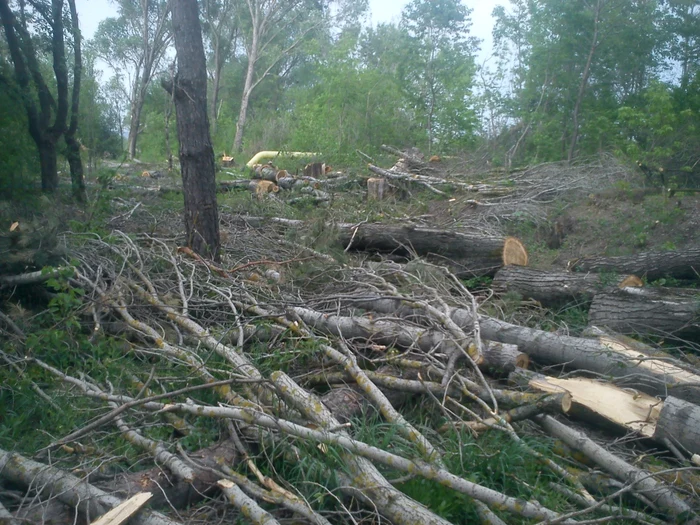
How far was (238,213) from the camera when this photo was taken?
9.03 m

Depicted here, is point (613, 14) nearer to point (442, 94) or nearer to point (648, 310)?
point (442, 94)

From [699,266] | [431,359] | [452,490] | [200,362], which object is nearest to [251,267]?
[200,362]

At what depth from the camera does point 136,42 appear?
2780 cm

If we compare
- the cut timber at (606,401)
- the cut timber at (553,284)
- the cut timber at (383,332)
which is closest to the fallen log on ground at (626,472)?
the cut timber at (606,401)

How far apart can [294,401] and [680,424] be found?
2.22 m

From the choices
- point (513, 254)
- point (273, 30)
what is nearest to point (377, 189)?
point (513, 254)

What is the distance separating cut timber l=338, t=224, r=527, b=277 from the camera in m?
6.81

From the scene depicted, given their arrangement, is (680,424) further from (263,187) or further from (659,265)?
(263,187)

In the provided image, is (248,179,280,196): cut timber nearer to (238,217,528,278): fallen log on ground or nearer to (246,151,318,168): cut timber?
(246,151,318,168): cut timber

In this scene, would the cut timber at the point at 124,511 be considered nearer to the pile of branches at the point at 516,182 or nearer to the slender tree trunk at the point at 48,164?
the slender tree trunk at the point at 48,164

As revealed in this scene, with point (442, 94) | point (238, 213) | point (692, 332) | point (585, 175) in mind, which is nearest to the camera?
point (692, 332)

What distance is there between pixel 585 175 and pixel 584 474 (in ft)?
26.8

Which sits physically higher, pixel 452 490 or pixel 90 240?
pixel 90 240

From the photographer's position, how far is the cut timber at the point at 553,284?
5.91m
